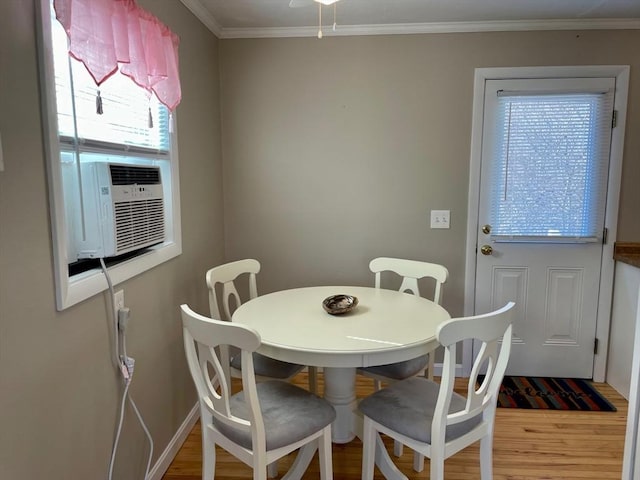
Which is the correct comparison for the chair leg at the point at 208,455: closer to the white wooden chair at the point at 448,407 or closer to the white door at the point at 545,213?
the white wooden chair at the point at 448,407

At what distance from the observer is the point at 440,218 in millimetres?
2904

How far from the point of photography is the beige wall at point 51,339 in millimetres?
1126

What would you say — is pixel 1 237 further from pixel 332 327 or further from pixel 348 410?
pixel 348 410

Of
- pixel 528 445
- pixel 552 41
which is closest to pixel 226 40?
pixel 552 41

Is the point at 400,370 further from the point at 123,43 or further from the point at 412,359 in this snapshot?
A: the point at 123,43

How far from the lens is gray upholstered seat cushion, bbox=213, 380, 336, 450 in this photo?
5.14ft

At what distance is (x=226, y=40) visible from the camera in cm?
285

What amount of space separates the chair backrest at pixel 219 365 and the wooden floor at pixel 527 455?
0.68 m

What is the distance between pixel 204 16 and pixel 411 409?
2.31 meters

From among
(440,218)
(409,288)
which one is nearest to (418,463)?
(409,288)

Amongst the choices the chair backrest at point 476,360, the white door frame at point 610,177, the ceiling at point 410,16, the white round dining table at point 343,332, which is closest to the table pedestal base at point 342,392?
the white round dining table at point 343,332

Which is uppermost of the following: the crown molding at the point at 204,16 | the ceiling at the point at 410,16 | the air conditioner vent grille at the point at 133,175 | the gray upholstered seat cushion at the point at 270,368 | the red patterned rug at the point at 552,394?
the ceiling at the point at 410,16

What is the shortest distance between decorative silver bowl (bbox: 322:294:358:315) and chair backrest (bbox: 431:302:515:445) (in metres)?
0.60

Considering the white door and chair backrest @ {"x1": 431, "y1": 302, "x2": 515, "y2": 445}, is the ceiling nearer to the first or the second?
the white door
